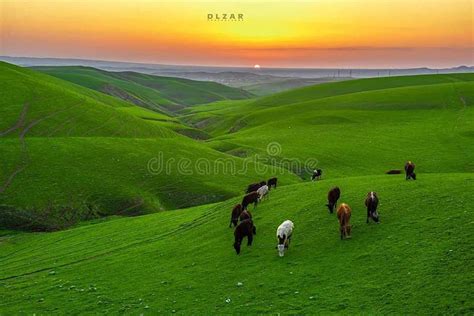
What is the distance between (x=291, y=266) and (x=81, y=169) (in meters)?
46.2

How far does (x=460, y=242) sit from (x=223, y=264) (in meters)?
12.8

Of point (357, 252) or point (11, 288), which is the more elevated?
point (357, 252)

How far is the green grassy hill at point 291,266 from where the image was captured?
17.8 meters

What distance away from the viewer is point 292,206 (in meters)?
31.2

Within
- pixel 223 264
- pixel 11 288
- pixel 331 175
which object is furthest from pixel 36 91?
pixel 223 264

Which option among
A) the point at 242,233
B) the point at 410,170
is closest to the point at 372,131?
the point at 410,170

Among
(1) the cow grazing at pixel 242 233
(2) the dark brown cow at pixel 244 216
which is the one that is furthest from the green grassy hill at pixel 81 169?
(1) the cow grazing at pixel 242 233

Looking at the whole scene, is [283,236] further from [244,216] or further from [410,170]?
[410,170]

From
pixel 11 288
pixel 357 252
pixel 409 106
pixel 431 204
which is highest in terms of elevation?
pixel 409 106

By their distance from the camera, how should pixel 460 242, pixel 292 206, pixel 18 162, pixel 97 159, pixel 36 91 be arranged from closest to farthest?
pixel 460 242, pixel 292 206, pixel 18 162, pixel 97 159, pixel 36 91

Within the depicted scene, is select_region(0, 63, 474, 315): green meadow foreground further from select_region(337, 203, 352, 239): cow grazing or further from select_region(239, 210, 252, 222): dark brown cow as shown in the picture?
select_region(239, 210, 252, 222): dark brown cow

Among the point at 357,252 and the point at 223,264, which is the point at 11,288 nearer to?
the point at 223,264

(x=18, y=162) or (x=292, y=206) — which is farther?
(x=18, y=162)

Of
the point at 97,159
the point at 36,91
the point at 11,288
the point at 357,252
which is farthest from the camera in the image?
the point at 36,91
